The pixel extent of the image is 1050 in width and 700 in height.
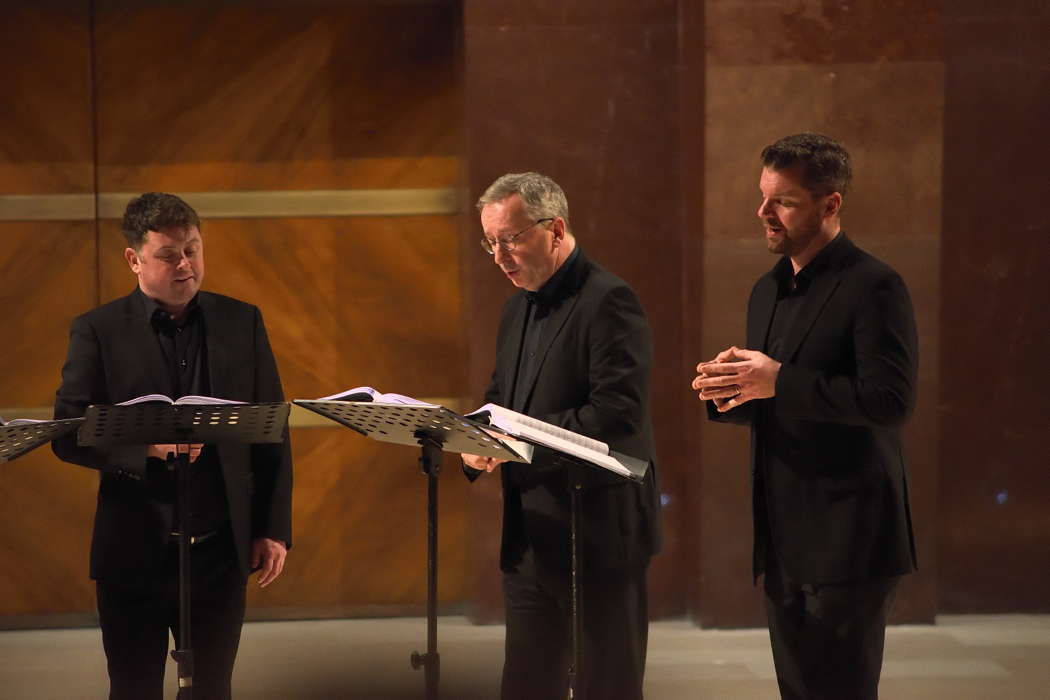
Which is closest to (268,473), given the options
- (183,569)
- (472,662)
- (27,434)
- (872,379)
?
(183,569)

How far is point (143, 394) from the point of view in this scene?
9.84 ft

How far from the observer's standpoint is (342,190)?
538 cm

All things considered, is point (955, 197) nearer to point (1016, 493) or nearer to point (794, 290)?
point (1016, 493)

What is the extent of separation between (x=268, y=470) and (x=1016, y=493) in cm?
367

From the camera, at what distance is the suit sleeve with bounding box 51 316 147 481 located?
291 cm

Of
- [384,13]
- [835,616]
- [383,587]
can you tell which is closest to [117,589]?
A: [835,616]

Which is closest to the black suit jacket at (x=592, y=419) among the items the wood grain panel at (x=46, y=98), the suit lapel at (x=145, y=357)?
the suit lapel at (x=145, y=357)

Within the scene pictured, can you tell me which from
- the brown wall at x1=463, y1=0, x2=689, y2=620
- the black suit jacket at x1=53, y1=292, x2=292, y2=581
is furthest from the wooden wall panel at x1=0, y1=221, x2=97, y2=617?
the black suit jacket at x1=53, y1=292, x2=292, y2=581

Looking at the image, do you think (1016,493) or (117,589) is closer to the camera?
(117,589)

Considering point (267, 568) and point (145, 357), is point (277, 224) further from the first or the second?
point (267, 568)

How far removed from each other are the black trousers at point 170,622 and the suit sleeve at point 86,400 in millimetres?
251

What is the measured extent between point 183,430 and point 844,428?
1.52m

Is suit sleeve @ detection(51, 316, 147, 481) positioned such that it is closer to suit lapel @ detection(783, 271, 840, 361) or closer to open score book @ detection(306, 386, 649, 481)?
open score book @ detection(306, 386, 649, 481)

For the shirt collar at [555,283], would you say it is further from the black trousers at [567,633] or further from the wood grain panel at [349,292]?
the wood grain panel at [349,292]
